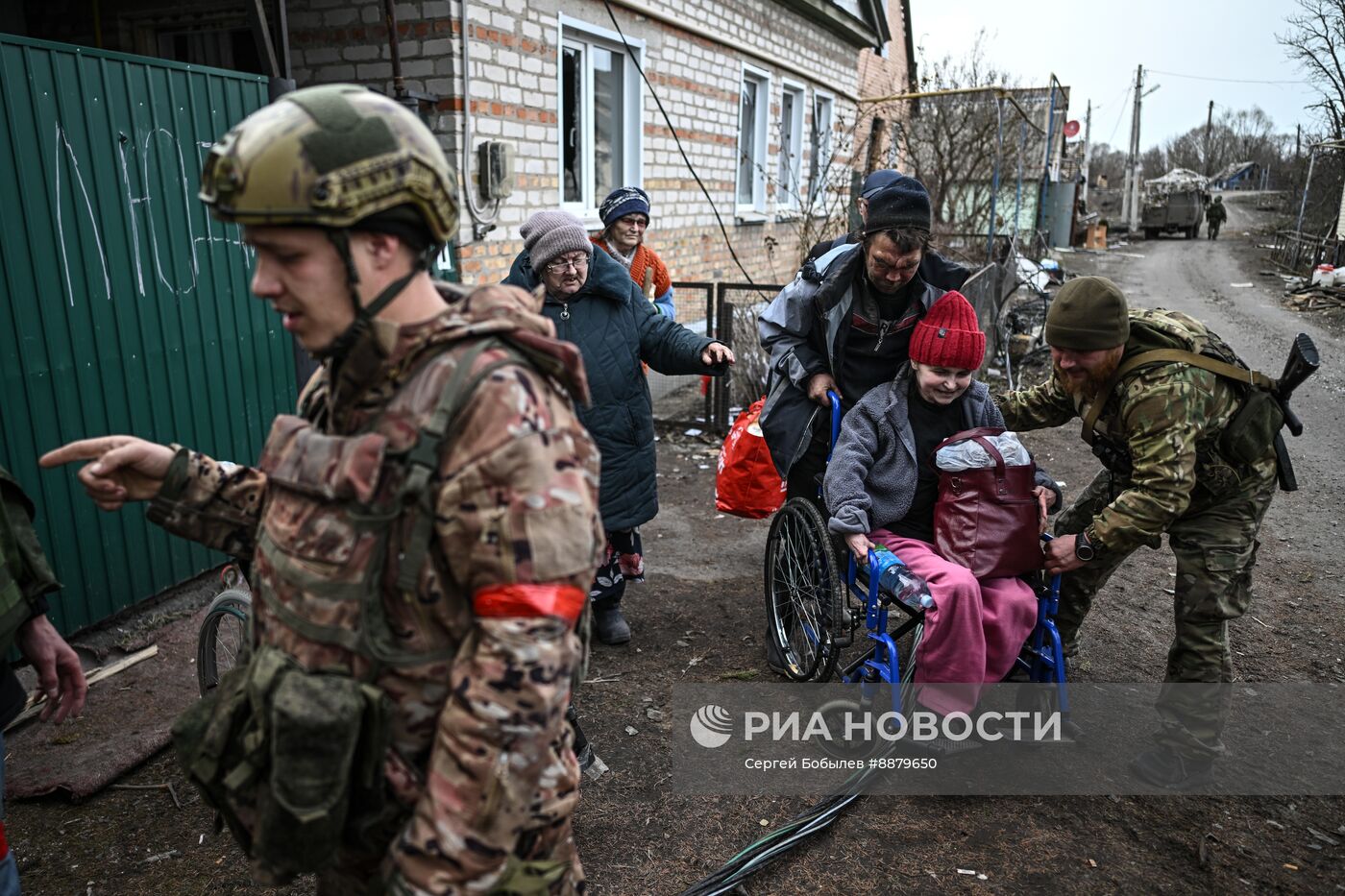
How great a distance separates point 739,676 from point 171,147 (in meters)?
3.63

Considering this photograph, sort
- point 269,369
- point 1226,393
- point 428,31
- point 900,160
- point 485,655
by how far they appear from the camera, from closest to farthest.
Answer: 1. point 485,655
2. point 1226,393
3. point 269,369
4. point 428,31
5. point 900,160

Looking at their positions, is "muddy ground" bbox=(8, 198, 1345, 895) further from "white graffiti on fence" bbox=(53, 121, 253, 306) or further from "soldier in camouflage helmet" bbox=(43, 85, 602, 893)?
"white graffiti on fence" bbox=(53, 121, 253, 306)

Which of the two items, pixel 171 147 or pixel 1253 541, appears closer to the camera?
pixel 1253 541

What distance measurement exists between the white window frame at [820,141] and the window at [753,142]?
103 cm

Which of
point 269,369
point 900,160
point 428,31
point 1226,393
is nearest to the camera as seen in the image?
point 1226,393

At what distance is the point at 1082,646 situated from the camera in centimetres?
417

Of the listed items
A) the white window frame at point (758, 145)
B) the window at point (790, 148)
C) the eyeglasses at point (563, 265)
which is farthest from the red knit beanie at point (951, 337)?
the window at point (790, 148)

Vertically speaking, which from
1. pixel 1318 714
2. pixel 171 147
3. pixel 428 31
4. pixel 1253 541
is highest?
pixel 428 31

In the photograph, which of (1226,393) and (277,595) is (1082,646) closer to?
(1226,393)

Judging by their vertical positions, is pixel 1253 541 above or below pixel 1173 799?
above

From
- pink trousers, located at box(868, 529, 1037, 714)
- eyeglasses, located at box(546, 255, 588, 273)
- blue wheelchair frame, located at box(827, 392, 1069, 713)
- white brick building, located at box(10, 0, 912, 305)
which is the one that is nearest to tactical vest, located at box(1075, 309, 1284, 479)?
blue wheelchair frame, located at box(827, 392, 1069, 713)

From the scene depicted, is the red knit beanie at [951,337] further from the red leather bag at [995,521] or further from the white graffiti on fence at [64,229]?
the white graffiti on fence at [64,229]

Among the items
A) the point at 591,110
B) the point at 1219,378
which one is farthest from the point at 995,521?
the point at 591,110

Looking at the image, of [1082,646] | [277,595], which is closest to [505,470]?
[277,595]
